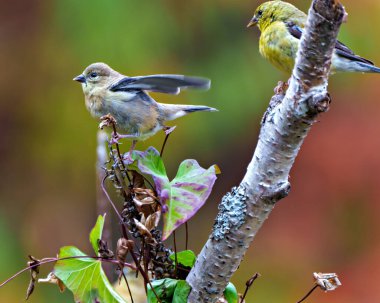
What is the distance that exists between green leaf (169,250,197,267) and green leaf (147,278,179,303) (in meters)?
0.05

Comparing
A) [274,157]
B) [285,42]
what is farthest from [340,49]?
[274,157]

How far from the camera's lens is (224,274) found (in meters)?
0.92

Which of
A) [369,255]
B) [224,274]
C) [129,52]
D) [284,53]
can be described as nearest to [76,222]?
[129,52]

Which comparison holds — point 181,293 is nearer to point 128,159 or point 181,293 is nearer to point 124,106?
point 128,159

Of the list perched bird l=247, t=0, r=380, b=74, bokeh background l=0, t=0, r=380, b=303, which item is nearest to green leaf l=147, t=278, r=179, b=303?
perched bird l=247, t=0, r=380, b=74

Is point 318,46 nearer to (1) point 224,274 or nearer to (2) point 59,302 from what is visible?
(1) point 224,274

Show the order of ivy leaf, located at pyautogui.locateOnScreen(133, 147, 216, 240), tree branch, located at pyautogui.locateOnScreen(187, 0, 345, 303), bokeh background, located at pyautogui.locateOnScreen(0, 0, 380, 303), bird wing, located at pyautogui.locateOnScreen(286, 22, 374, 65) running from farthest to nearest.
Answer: bokeh background, located at pyautogui.locateOnScreen(0, 0, 380, 303), bird wing, located at pyautogui.locateOnScreen(286, 22, 374, 65), ivy leaf, located at pyautogui.locateOnScreen(133, 147, 216, 240), tree branch, located at pyautogui.locateOnScreen(187, 0, 345, 303)

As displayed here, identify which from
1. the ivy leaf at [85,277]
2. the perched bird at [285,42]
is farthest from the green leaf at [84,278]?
the perched bird at [285,42]

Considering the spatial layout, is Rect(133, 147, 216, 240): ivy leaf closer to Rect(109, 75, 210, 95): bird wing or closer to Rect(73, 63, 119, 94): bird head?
Rect(109, 75, 210, 95): bird wing

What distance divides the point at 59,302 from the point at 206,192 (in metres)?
1.95

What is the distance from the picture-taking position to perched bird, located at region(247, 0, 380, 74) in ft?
5.70

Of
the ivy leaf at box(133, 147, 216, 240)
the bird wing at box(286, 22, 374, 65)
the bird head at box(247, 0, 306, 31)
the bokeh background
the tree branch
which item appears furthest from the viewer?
the bokeh background

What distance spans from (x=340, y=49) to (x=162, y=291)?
98cm

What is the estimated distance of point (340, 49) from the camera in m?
1.71
